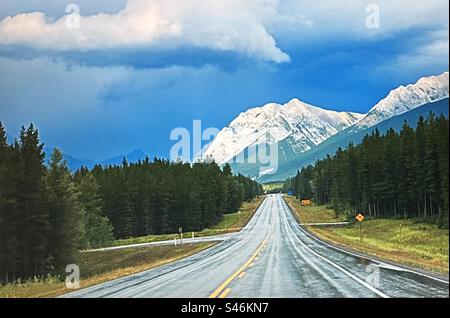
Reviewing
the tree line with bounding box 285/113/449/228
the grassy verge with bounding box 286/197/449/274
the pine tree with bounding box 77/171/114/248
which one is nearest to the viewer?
the grassy verge with bounding box 286/197/449/274

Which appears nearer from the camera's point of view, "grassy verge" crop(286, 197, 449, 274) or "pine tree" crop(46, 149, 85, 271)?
"grassy verge" crop(286, 197, 449, 274)

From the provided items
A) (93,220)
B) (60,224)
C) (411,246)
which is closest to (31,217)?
(60,224)

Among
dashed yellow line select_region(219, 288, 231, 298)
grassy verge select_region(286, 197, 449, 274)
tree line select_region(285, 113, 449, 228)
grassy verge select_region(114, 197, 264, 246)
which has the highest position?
tree line select_region(285, 113, 449, 228)

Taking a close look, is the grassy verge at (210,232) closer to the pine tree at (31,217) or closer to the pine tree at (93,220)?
the pine tree at (93,220)

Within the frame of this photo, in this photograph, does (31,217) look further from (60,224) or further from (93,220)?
(93,220)

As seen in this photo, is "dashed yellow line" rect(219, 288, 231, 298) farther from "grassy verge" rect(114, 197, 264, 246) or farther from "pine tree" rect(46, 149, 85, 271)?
"grassy verge" rect(114, 197, 264, 246)

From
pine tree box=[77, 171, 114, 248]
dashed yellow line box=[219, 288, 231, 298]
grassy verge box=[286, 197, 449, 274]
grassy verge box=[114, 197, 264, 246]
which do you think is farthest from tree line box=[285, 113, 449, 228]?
pine tree box=[77, 171, 114, 248]

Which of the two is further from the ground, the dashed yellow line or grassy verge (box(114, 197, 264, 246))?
the dashed yellow line

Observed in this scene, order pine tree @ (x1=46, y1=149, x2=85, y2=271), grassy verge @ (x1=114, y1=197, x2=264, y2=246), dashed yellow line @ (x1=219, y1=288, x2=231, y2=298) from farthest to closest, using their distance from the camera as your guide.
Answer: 1. grassy verge @ (x1=114, y1=197, x2=264, y2=246)
2. pine tree @ (x1=46, y1=149, x2=85, y2=271)
3. dashed yellow line @ (x1=219, y1=288, x2=231, y2=298)

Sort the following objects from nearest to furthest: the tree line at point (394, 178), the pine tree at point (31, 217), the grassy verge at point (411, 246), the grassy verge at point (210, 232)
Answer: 1. the grassy verge at point (411, 246)
2. the pine tree at point (31, 217)
3. the tree line at point (394, 178)
4. the grassy verge at point (210, 232)

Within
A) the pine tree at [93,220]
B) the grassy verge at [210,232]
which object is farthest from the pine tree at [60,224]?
the grassy verge at [210,232]
